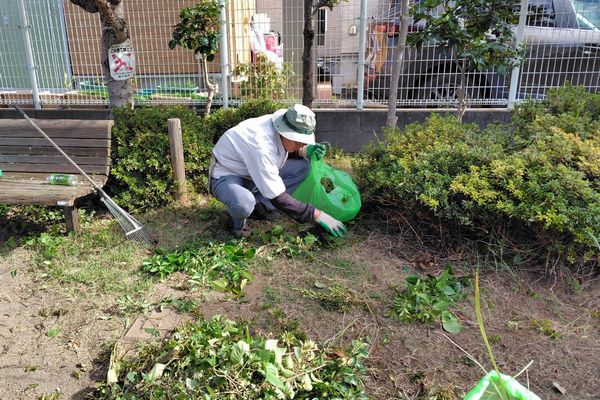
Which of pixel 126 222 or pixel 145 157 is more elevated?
pixel 145 157

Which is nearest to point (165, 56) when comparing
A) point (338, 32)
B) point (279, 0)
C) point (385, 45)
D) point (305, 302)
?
point (279, 0)

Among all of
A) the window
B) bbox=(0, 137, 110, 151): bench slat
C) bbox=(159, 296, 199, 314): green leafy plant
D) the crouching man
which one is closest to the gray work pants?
the crouching man

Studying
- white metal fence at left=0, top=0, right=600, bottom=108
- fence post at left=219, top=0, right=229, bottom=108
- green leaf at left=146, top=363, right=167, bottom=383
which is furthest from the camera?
fence post at left=219, top=0, right=229, bottom=108

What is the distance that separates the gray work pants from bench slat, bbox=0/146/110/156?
1111 mm

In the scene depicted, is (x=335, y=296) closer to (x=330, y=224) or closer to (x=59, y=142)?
(x=330, y=224)

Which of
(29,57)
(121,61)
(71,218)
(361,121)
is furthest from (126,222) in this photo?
(29,57)

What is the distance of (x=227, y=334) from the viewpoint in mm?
2324

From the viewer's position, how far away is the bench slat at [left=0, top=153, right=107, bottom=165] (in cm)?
409

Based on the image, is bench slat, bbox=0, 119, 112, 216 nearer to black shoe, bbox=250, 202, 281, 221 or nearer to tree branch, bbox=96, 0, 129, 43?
tree branch, bbox=96, 0, 129, 43

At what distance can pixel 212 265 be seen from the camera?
3203 millimetres

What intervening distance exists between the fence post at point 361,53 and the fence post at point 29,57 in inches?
178

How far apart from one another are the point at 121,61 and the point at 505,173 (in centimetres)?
379

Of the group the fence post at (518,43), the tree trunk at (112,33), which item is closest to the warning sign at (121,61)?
the tree trunk at (112,33)

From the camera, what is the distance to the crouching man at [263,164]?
11.1ft
